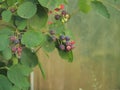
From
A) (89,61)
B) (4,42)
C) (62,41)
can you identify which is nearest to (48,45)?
(62,41)

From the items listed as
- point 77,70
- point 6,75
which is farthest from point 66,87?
point 6,75

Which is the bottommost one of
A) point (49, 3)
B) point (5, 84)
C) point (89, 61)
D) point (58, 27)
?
point (89, 61)

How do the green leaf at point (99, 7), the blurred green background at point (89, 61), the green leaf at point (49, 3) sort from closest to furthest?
the green leaf at point (49, 3), the green leaf at point (99, 7), the blurred green background at point (89, 61)

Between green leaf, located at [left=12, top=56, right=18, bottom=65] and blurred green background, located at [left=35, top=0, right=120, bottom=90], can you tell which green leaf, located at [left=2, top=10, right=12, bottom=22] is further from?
blurred green background, located at [left=35, top=0, right=120, bottom=90]

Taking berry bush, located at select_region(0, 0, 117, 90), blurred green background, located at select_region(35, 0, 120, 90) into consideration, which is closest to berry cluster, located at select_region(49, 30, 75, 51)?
berry bush, located at select_region(0, 0, 117, 90)

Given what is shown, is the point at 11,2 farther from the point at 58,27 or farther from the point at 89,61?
the point at 89,61

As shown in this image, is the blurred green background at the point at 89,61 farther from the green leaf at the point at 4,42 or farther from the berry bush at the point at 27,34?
the green leaf at the point at 4,42

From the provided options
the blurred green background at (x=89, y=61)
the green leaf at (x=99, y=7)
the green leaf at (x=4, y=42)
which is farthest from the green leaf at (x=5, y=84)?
the blurred green background at (x=89, y=61)
